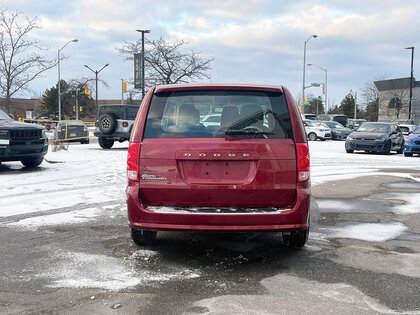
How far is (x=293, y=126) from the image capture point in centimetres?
438

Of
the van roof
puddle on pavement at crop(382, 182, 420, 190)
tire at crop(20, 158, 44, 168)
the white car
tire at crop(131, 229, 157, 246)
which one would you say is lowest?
puddle on pavement at crop(382, 182, 420, 190)

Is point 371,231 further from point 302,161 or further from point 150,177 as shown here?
point 150,177

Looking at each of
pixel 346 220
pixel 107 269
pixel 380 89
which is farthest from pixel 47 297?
pixel 380 89

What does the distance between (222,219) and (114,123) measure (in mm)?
16595

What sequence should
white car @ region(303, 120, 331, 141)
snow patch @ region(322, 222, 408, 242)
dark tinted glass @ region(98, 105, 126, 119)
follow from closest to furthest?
snow patch @ region(322, 222, 408, 242), dark tinted glass @ region(98, 105, 126, 119), white car @ region(303, 120, 331, 141)

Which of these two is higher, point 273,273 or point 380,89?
point 380,89

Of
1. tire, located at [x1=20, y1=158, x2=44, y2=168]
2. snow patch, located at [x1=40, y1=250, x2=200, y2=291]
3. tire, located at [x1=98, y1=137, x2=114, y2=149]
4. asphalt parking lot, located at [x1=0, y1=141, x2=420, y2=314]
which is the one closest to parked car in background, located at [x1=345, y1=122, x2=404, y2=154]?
tire, located at [x1=98, y1=137, x2=114, y2=149]

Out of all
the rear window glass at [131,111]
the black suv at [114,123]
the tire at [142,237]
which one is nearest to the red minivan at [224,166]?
the tire at [142,237]

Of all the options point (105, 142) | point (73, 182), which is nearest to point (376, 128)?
point (105, 142)

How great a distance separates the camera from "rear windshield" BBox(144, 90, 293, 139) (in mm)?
4348

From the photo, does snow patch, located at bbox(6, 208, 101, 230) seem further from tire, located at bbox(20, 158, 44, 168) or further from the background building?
the background building

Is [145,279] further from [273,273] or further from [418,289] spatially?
[418,289]

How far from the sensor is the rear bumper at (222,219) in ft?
13.9

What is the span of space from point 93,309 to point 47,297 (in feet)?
1.57
